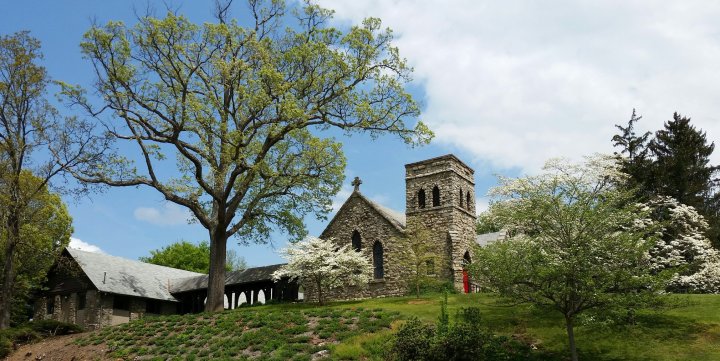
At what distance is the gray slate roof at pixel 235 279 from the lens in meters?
41.5

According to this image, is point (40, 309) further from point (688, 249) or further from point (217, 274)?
point (688, 249)

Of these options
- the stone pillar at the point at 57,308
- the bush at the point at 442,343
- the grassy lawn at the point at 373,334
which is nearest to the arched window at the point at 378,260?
the grassy lawn at the point at 373,334

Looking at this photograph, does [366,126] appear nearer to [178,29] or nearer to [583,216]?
[178,29]

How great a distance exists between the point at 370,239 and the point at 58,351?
17.9 metres

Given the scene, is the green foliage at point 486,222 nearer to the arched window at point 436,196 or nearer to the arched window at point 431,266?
the arched window at point 436,196

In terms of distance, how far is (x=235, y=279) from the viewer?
142ft

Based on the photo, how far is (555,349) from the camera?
70.2ft

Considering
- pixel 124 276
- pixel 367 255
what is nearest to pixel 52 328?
pixel 124 276

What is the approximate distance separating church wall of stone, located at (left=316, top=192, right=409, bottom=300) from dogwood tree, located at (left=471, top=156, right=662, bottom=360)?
13.8m

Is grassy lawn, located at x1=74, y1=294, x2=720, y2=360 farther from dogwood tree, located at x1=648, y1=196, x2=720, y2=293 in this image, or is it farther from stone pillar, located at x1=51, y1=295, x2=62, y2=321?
stone pillar, located at x1=51, y1=295, x2=62, y2=321

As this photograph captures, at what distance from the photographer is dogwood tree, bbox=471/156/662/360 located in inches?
765

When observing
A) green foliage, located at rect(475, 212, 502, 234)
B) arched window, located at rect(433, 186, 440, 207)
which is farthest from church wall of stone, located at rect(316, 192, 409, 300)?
green foliage, located at rect(475, 212, 502, 234)

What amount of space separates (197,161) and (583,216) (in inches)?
824

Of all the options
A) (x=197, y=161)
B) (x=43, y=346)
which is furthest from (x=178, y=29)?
(x=43, y=346)
